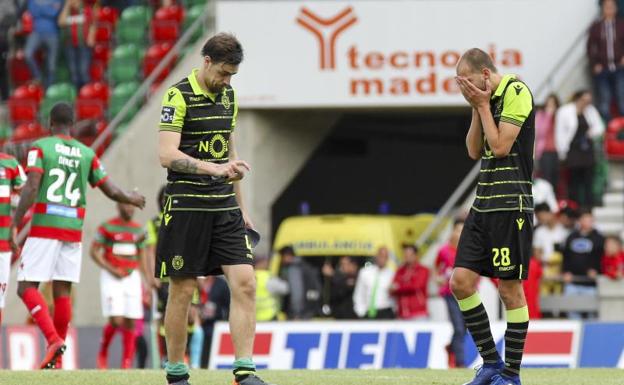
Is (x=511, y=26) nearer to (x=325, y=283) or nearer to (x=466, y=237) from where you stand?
(x=325, y=283)

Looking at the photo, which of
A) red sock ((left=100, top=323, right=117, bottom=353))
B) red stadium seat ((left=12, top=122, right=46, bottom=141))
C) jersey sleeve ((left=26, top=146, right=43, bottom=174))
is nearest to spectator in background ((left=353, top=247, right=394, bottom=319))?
red sock ((left=100, top=323, right=117, bottom=353))

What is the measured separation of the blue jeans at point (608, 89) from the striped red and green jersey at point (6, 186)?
1187cm

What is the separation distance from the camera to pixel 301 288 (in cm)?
2272

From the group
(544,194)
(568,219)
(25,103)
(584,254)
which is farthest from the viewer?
(25,103)

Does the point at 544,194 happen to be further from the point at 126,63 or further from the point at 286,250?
the point at 126,63

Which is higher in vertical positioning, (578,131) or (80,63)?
(80,63)

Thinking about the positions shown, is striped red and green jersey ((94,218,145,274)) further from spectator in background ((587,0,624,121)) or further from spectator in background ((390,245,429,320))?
spectator in background ((587,0,624,121))

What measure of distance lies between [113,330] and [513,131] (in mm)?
8174

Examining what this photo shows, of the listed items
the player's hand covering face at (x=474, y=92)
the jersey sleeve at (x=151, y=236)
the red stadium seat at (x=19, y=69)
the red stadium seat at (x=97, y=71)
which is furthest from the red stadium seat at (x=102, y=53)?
the player's hand covering face at (x=474, y=92)

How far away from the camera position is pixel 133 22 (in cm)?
2811

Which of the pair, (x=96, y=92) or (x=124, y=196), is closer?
(x=124, y=196)

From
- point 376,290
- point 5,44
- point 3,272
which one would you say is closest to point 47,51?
point 5,44

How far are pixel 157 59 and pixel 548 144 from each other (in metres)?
7.26

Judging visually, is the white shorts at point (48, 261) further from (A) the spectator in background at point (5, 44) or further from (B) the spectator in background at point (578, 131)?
(A) the spectator in background at point (5, 44)
